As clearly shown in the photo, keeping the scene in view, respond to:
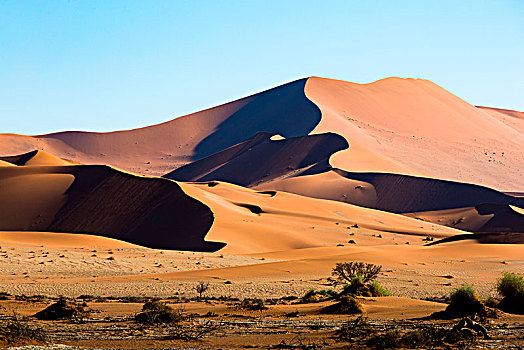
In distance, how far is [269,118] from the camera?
143250 mm

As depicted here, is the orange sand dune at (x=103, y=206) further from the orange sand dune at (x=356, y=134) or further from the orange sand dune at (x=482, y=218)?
the orange sand dune at (x=356, y=134)

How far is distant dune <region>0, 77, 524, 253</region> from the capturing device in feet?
172

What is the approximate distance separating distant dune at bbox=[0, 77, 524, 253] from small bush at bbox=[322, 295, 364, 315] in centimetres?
2579

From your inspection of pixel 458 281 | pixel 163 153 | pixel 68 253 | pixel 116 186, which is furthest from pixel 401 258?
pixel 163 153

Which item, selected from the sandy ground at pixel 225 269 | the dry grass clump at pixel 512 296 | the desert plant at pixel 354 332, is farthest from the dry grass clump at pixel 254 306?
the dry grass clump at pixel 512 296

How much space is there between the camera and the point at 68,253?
36.5 meters

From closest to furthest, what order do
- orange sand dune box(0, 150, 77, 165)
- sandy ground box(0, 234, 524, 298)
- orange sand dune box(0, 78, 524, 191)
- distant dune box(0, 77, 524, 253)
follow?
sandy ground box(0, 234, 524, 298) → distant dune box(0, 77, 524, 253) → orange sand dune box(0, 150, 77, 165) → orange sand dune box(0, 78, 524, 191)

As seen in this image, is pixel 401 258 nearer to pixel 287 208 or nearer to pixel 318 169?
pixel 287 208

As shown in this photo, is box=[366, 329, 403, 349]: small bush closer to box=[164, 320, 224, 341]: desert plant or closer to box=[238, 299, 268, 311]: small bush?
box=[164, 320, 224, 341]: desert plant

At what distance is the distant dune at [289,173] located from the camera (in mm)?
52344

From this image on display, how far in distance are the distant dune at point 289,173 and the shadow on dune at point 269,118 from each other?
18.0 inches

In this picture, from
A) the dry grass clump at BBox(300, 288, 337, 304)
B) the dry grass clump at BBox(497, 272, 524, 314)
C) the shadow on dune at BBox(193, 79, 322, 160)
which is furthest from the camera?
the shadow on dune at BBox(193, 79, 322, 160)

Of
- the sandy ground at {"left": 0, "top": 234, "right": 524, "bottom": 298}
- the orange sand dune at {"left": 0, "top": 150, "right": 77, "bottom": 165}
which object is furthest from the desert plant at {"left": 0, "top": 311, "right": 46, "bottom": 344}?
the orange sand dune at {"left": 0, "top": 150, "right": 77, "bottom": 165}

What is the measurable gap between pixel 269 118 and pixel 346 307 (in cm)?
12709
